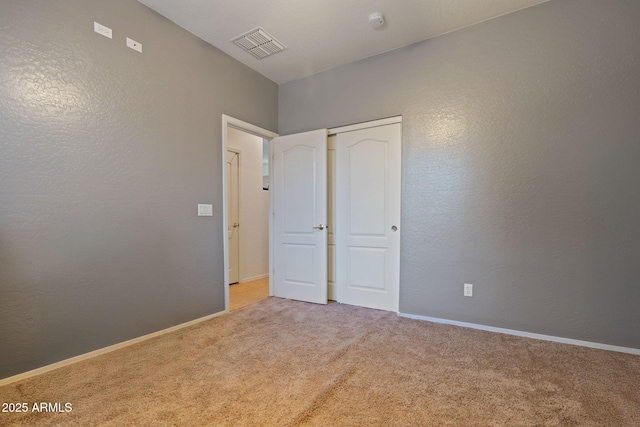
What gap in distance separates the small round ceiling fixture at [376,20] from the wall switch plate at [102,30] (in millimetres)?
2190

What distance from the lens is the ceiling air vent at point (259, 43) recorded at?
2.86m

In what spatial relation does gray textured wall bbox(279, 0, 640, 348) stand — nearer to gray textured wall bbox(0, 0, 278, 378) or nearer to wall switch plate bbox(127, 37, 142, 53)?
gray textured wall bbox(0, 0, 278, 378)

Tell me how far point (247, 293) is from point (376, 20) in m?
3.62

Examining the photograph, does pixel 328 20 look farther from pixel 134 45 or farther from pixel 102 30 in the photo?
pixel 102 30

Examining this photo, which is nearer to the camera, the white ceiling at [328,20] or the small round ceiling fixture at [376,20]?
the white ceiling at [328,20]

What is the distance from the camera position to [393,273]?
3.20 metres

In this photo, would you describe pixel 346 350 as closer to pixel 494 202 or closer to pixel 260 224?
pixel 494 202

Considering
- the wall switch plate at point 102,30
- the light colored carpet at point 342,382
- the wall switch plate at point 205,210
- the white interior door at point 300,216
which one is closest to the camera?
the light colored carpet at point 342,382

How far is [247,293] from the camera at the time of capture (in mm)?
4102

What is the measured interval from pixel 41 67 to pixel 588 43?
4.13m

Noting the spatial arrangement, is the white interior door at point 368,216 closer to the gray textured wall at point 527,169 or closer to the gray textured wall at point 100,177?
the gray textured wall at point 527,169

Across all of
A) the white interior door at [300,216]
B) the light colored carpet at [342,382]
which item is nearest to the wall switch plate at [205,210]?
the white interior door at [300,216]

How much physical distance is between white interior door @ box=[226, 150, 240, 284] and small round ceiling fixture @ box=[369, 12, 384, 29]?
114 inches

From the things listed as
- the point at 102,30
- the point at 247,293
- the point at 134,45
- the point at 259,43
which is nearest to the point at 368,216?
the point at 247,293
